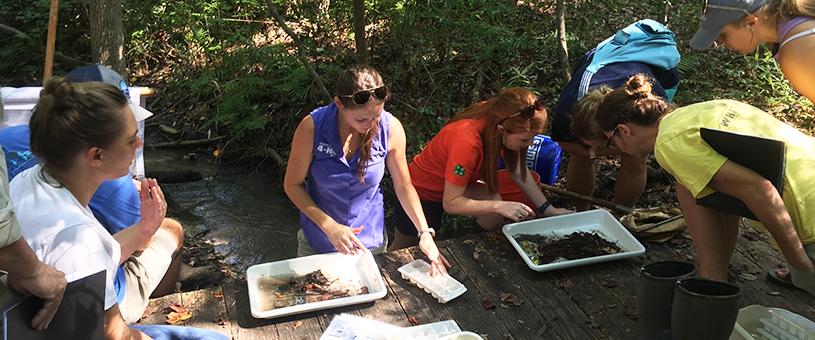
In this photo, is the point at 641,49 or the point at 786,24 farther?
the point at 641,49

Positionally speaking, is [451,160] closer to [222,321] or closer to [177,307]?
[222,321]

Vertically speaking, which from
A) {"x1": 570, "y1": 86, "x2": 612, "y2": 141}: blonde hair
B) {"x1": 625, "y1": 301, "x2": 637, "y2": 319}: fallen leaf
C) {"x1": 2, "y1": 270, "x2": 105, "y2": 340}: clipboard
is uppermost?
{"x1": 570, "y1": 86, "x2": 612, "y2": 141}: blonde hair

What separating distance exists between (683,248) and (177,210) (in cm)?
472

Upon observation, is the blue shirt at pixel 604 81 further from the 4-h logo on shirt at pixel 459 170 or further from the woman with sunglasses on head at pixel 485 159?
the 4-h logo on shirt at pixel 459 170

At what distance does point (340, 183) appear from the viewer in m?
3.21

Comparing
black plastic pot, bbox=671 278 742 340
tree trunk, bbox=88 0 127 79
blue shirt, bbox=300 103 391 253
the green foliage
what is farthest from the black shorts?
the green foliage

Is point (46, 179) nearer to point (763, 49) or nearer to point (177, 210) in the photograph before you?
point (177, 210)

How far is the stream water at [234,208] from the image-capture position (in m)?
5.21

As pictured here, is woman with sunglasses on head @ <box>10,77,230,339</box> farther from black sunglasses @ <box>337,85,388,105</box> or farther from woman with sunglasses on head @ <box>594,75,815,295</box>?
woman with sunglasses on head @ <box>594,75,815,295</box>

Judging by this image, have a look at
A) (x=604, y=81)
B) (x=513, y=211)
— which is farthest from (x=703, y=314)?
(x=604, y=81)

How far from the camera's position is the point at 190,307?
2729mm

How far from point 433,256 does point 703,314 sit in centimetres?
140

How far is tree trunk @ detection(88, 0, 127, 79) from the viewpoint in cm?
505

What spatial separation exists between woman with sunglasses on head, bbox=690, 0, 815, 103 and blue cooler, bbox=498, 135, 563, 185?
167 centimetres
